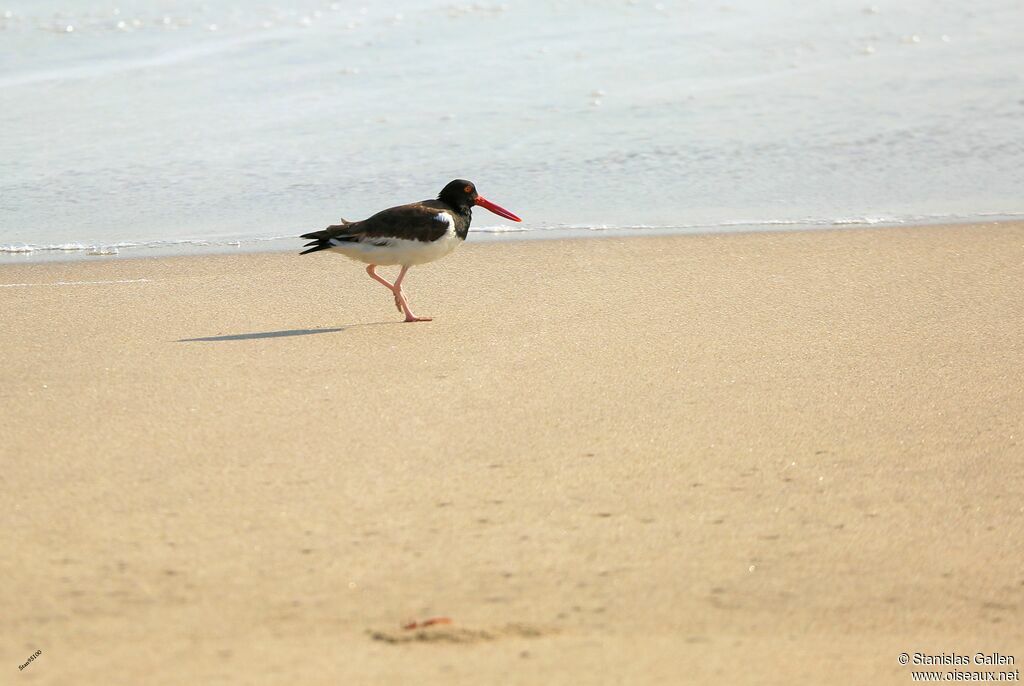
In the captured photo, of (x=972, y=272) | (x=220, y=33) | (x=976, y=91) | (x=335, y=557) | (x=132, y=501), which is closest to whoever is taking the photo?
(x=335, y=557)

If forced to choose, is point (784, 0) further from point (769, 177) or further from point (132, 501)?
point (132, 501)

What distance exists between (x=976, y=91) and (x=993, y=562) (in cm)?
957

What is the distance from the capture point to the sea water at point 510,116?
30.3 feet

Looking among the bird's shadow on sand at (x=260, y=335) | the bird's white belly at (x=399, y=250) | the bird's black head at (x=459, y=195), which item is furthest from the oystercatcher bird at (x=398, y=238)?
the bird's shadow on sand at (x=260, y=335)

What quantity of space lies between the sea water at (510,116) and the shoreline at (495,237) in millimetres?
42

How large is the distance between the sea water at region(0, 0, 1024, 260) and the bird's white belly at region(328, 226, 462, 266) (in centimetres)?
186

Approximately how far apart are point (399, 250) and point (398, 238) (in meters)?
0.06

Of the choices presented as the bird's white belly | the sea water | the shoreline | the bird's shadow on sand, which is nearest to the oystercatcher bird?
the bird's white belly

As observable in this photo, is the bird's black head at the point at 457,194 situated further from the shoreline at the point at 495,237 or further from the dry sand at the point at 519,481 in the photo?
the shoreline at the point at 495,237

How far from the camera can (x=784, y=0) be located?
17.4m

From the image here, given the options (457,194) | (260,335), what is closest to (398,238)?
(457,194)

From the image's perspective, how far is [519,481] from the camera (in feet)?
13.7

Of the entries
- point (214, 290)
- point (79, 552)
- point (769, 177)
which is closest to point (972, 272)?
point (769, 177)

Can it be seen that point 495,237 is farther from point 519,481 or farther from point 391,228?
point 519,481
